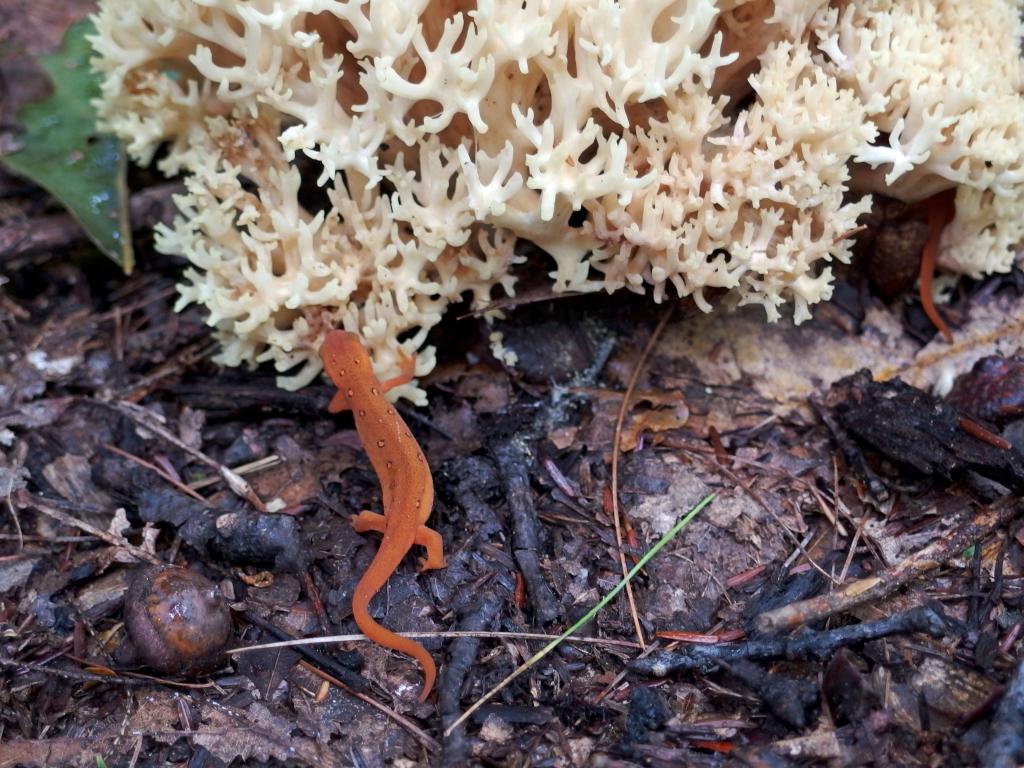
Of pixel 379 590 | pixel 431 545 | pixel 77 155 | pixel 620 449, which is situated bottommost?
pixel 379 590

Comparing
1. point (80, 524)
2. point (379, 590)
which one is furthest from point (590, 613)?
point (80, 524)

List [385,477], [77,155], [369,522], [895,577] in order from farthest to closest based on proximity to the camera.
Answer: [77,155] → [385,477] → [369,522] → [895,577]

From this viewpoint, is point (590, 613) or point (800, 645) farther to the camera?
point (590, 613)

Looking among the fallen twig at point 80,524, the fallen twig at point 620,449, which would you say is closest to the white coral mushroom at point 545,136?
the fallen twig at point 620,449

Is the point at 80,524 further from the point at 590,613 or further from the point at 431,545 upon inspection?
the point at 590,613

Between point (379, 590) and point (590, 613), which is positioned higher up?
point (590, 613)
